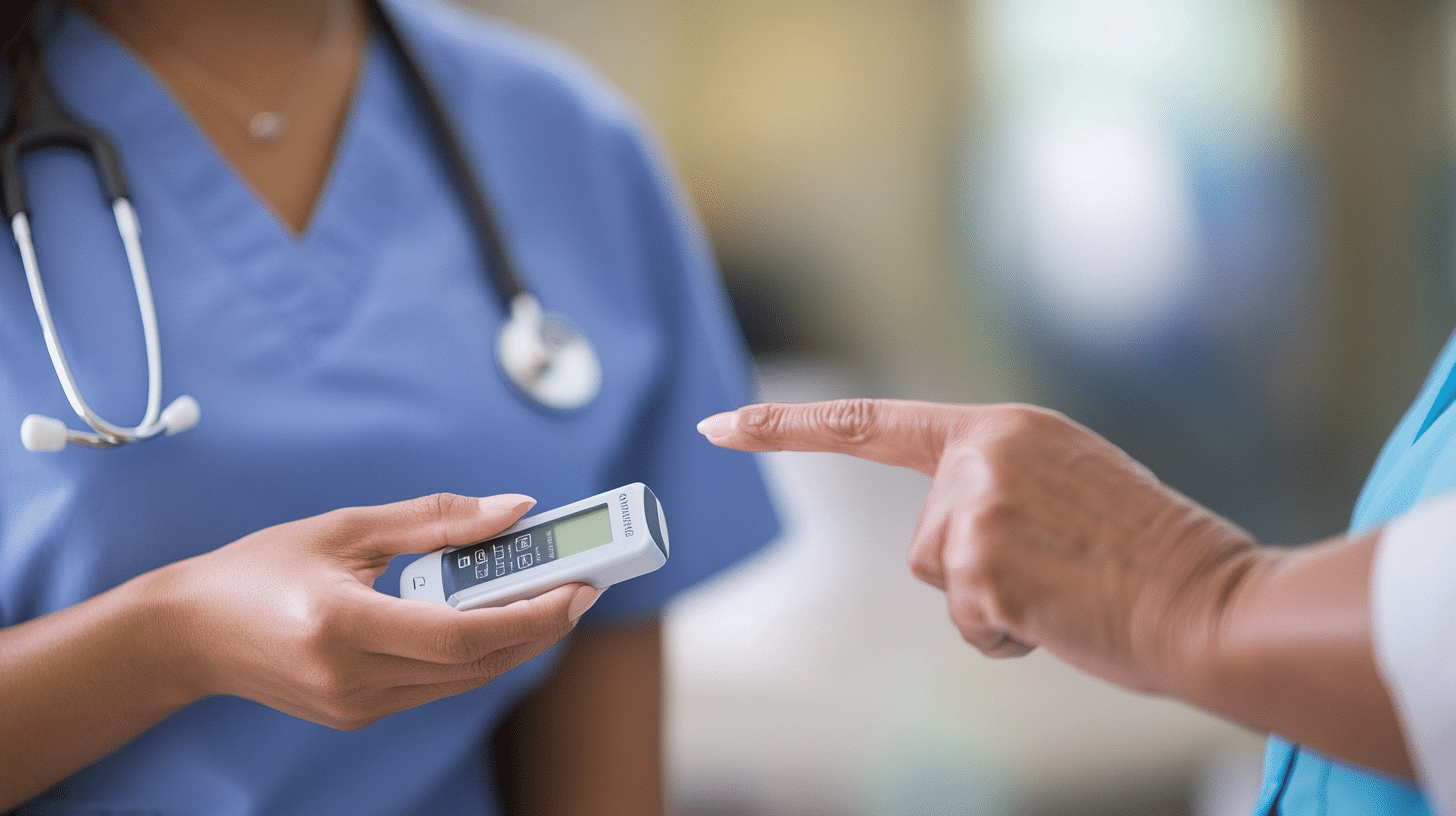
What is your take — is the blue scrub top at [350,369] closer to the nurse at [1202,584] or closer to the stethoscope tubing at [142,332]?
the stethoscope tubing at [142,332]

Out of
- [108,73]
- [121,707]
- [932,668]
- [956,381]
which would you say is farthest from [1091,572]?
[956,381]

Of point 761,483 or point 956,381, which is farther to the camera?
point 956,381

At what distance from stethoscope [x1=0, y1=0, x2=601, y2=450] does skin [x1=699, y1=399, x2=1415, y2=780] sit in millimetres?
259

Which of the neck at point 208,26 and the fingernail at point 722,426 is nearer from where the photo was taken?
the fingernail at point 722,426

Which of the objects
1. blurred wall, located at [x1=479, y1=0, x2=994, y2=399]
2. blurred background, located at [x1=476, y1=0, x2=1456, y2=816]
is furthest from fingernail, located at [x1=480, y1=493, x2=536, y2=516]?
blurred wall, located at [x1=479, y1=0, x2=994, y2=399]

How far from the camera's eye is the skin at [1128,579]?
292 millimetres

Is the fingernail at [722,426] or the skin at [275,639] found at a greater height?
the fingernail at [722,426]

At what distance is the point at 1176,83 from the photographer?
219 centimetres

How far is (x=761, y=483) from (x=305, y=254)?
35 centimetres

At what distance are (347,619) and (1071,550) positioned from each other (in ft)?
0.88

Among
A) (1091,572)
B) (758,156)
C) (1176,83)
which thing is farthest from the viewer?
(758,156)

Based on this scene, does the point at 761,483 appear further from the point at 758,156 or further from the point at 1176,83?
the point at 1176,83

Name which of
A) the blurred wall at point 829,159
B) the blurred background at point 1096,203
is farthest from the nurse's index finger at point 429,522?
the blurred wall at point 829,159

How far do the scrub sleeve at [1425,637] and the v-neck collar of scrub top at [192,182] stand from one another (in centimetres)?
51
